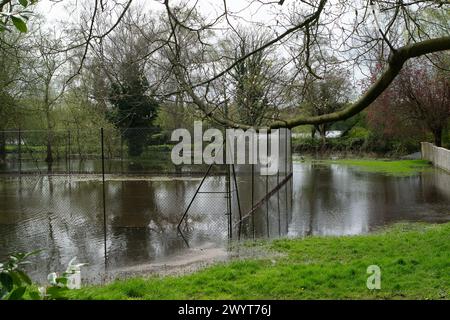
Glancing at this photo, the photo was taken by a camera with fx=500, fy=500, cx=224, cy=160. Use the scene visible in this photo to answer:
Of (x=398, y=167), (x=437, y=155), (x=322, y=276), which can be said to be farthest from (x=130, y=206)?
(x=437, y=155)

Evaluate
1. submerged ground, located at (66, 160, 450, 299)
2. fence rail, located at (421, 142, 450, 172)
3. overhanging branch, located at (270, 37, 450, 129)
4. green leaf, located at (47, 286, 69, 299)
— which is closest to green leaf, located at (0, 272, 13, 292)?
green leaf, located at (47, 286, 69, 299)

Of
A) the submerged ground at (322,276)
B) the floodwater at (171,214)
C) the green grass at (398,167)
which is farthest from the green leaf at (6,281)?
the green grass at (398,167)

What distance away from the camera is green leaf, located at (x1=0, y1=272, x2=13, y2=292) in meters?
1.65

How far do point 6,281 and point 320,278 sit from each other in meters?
4.75

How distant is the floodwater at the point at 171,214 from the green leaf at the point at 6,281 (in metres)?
3.88

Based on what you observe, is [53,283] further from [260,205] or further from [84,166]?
[84,166]

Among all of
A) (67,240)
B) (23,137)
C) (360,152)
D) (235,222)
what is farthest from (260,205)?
(360,152)

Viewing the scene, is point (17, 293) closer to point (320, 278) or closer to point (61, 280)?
point (61, 280)

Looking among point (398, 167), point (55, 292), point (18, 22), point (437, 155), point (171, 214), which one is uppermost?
point (18, 22)

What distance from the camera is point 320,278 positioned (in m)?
5.92

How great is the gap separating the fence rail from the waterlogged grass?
17410 millimetres

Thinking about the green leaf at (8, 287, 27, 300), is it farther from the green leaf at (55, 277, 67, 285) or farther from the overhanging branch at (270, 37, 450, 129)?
the overhanging branch at (270, 37, 450, 129)
